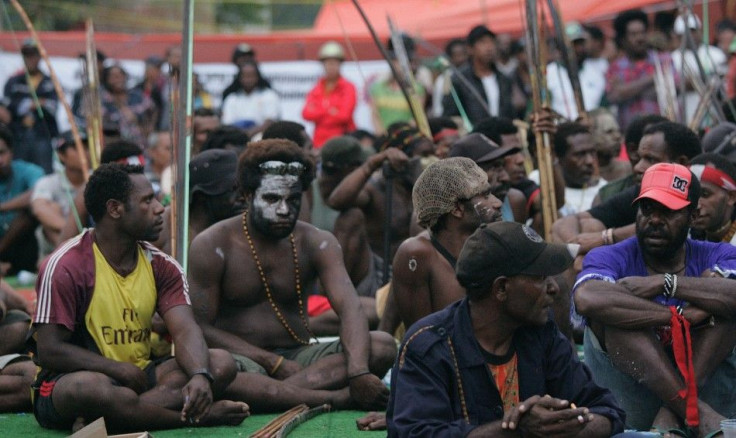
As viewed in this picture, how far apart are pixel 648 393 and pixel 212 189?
3.02m

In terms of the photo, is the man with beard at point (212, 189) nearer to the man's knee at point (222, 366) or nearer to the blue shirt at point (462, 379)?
the man's knee at point (222, 366)

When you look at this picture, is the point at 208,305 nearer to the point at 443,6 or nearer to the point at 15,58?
the point at 15,58

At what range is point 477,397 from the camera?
4430 millimetres

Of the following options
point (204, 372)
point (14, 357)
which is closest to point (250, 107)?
point (14, 357)

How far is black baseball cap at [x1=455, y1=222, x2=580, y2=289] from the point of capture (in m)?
4.38

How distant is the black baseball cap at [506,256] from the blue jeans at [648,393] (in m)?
1.34

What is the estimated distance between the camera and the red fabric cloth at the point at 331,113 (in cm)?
1381

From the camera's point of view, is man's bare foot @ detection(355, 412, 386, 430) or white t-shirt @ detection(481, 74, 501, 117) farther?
white t-shirt @ detection(481, 74, 501, 117)

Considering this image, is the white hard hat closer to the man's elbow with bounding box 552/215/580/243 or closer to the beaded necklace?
the man's elbow with bounding box 552/215/580/243

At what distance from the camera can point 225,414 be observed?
6.05 metres

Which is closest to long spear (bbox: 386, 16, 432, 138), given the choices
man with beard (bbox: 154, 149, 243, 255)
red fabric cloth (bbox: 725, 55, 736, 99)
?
man with beard (bbox: 154, 149, 243, 255)

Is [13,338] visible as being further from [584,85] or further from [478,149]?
[584,85]

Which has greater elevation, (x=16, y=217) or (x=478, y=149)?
(x=478, y=149)

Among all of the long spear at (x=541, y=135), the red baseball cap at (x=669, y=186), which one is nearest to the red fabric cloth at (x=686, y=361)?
A: the red baseball cap at (x=669, y=186)
